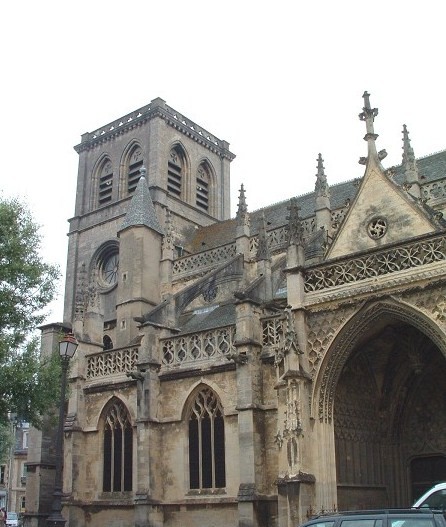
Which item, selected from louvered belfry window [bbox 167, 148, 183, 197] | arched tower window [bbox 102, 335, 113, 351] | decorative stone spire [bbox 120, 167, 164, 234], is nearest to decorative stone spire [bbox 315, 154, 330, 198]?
decorative stone spire [bbox 120, 167, 164, 234]

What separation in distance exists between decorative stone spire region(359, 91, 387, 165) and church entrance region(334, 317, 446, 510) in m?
4.06

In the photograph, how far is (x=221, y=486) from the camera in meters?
18.6

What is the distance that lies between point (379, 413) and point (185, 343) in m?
5.69

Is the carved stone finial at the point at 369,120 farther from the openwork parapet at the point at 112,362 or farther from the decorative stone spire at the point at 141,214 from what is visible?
the decorative stone spire at the point at 141,214

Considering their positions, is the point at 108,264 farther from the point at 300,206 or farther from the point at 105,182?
the point at 300,206

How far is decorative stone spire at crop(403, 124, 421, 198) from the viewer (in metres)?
21.0

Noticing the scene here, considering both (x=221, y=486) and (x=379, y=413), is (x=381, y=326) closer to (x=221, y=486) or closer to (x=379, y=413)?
(x=379, y=413)

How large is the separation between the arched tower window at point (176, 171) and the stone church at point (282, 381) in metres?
9.89

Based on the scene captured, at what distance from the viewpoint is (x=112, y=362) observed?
2214cm

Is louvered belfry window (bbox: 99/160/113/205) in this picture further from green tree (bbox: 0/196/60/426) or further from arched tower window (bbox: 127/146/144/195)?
green tree (bbox: 0/196/60/426)

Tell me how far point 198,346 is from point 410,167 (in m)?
8.35

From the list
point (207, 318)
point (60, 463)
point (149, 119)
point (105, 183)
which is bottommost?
point (60, 463)

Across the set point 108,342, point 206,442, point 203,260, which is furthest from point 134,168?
point 206,442

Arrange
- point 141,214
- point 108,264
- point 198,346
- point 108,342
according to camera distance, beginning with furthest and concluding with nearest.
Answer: point 108,264 < point 108,342 < point 141,214 < point 198,346
